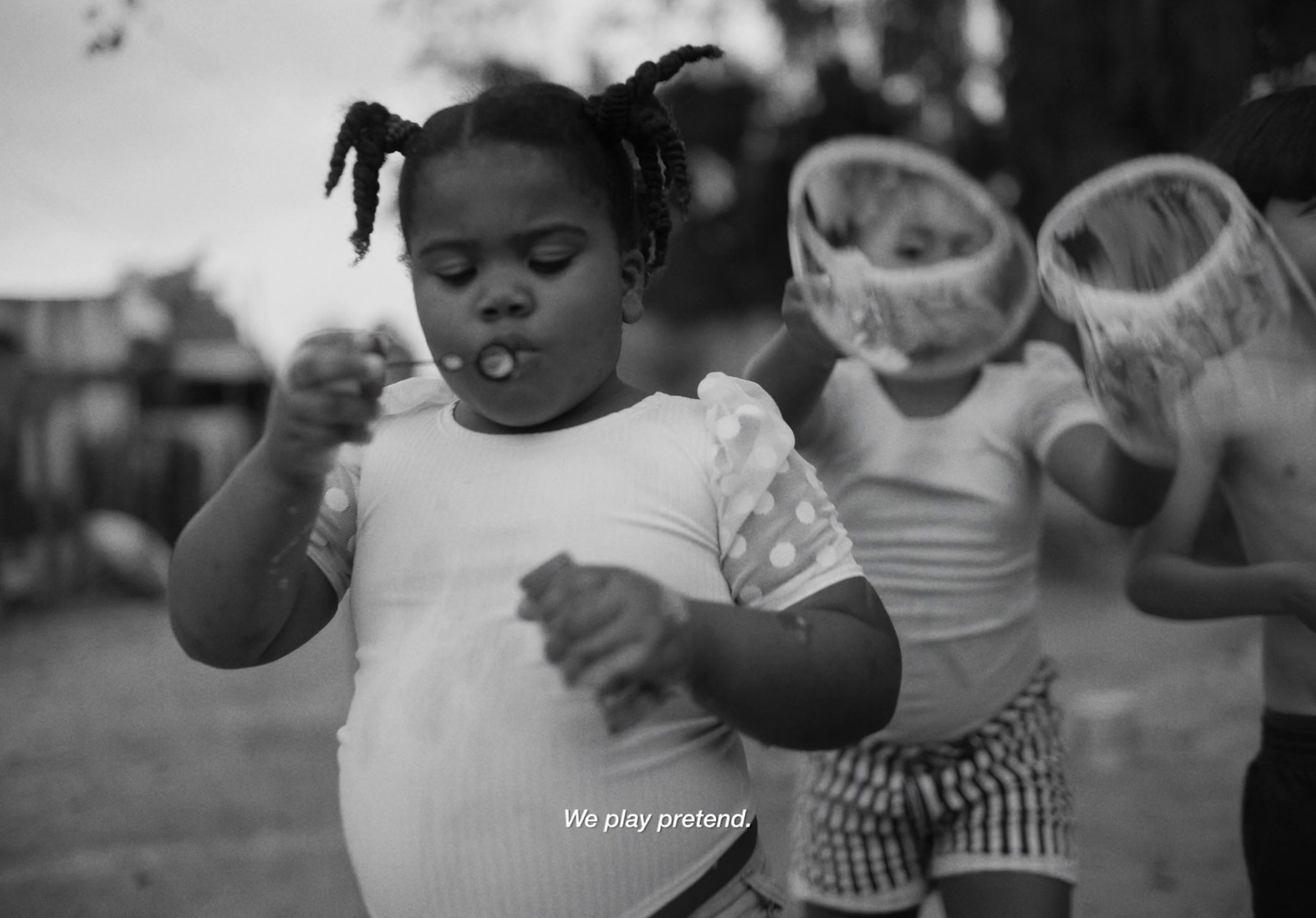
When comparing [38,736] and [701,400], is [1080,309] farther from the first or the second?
[38,736]

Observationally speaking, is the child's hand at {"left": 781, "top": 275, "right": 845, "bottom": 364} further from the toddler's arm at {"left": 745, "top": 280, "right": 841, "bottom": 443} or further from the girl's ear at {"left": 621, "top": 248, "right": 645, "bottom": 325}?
the girl's ear at {"left": 621, "top": 248, "right": 645, "bottom": 325}

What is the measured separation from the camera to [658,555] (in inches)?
56.1

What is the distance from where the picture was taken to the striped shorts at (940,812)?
2.11 metres

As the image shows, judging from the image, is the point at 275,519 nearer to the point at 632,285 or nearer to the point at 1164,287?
the point at 632,285

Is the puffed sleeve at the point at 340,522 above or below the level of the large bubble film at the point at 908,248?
below

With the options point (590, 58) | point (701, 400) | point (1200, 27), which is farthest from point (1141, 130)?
point (701, 400)

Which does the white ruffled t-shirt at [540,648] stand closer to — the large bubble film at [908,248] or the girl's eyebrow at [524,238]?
the girl's eyebrow at [524,238]

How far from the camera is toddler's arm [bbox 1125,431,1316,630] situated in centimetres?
187

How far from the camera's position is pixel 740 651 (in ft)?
4.11

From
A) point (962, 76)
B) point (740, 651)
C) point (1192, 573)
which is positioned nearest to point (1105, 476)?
point (1192, 573)

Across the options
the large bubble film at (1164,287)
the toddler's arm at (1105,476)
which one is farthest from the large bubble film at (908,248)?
the large bubble film at (1164,287)

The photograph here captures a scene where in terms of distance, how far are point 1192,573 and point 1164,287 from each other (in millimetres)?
483

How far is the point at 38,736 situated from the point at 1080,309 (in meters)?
5.56

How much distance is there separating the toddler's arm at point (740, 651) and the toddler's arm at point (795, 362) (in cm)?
71
